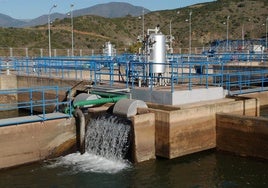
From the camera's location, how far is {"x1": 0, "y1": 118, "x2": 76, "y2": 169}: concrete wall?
47.6ft

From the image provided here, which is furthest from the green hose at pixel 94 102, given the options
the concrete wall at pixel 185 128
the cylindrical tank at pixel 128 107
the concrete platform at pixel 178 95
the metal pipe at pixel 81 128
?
the concrete wall at pixel 185 128

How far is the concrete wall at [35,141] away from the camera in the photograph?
1452 cm

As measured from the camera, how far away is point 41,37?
70.8 m

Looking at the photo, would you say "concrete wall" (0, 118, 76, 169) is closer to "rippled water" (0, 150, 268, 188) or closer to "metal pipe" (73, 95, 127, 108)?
"rippled water" (0, 150, 268, 188)

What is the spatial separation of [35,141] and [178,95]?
5293mm

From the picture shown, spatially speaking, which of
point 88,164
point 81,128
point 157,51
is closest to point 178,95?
point 157,51

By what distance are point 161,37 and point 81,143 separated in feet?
18.3

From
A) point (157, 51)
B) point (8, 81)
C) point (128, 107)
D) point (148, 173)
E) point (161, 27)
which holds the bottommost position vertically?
point (148, 173)

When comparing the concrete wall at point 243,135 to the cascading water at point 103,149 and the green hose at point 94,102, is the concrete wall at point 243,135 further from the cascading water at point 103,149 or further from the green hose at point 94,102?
the green hose at point 94,102

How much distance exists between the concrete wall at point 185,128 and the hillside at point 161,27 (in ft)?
Result: 170

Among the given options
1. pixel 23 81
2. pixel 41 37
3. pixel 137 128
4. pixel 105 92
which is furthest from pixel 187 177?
pixel 41 37

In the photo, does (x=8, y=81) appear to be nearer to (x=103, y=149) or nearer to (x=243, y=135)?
(x=103, y=149)

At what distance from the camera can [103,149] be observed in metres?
15.6

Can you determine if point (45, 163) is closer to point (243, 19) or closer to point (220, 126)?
point (220, 126)
